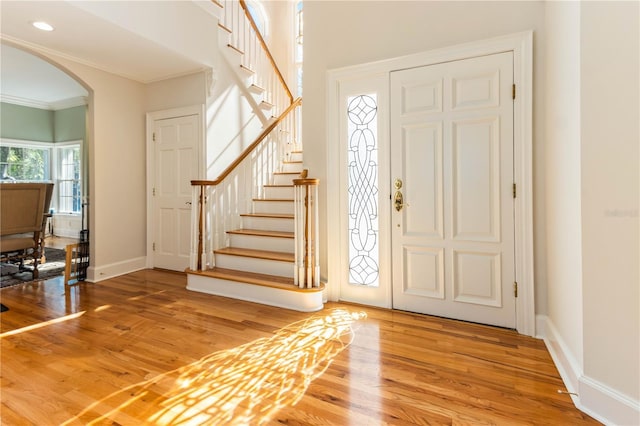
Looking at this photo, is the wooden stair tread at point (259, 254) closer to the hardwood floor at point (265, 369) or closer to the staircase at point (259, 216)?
the staircase at point (259, 216)

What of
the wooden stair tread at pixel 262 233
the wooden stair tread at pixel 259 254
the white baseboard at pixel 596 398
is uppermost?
the wooden stair tread at pixel 262 233

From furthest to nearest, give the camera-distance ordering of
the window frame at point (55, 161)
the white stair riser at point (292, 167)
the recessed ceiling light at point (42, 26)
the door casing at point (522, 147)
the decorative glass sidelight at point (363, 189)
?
the window frame at point (55, 161), the white stair riser at point (292, 167), the decorative glass sidelight at point (363, 189), the recessed ceiling light at point (42, 26), the door casing at point (522, 147)

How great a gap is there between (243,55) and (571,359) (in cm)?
480

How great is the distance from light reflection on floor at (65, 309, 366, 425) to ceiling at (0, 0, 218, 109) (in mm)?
2906

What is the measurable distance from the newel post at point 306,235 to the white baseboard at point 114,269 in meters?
2.58

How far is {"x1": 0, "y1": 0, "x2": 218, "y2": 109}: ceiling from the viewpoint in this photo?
269 centimetres

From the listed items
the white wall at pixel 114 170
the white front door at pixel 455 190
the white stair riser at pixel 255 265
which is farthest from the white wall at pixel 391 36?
the white wall at pixel 114 170

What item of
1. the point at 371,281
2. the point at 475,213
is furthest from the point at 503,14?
the point at 371,281

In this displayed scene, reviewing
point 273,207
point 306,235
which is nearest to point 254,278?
point 306,235

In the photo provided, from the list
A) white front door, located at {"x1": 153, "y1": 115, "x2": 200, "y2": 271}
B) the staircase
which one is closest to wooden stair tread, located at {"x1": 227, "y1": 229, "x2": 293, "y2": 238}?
the staircase

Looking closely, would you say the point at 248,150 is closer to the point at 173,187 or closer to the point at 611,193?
the point at 173,187

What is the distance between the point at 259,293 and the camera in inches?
123

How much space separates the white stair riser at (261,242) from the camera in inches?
142

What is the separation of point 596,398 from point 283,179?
3.95 m
